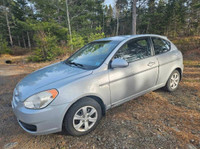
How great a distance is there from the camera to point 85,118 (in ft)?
6.59

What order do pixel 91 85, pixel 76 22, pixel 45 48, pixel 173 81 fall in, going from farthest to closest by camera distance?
pixel 76 22 < pixel 45 48 < pixel 173 81 < pixel 91 85

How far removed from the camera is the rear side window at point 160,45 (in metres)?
2.98

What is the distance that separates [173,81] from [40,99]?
3.37 m

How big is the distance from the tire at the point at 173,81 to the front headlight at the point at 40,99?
2.95 m

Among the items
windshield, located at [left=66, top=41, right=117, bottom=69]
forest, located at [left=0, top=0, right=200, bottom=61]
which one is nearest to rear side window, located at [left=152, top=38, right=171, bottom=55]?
windshield, located at [left=66, top=41, right=117, bottom=69]

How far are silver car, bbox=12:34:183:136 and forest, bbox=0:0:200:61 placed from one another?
749 cm

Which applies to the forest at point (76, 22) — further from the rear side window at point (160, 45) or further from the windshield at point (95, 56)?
the windshield at point (95, 56)

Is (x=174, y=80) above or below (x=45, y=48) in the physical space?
below

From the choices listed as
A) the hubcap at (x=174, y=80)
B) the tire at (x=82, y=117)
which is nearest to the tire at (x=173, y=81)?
the hubcap at (x=174, y=80)

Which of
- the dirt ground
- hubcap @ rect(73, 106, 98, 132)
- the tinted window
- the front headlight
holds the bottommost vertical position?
the dirt ground

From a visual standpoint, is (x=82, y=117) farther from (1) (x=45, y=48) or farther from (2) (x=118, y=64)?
(1) (x=45, y=48)

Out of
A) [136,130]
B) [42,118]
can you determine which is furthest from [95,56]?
[136,130]

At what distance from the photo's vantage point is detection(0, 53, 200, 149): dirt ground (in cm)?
187

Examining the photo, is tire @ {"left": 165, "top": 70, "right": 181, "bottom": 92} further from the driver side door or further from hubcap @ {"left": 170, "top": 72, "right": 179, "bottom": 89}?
the driver side door
